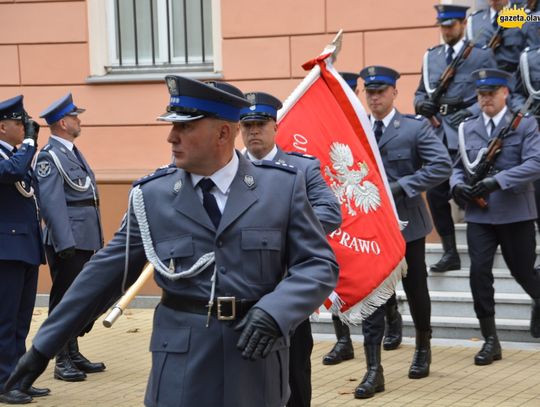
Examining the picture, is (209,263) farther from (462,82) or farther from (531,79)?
(462,82)

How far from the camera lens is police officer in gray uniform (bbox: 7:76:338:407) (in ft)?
12.5

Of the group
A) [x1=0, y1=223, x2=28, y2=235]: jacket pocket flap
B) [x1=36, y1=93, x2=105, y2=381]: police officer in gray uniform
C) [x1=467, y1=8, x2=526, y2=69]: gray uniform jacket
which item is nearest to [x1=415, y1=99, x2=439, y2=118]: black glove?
[x1=467, y1=8, x2=526, y2=69]: gray uniform jacket

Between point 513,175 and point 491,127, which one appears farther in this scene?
point 491,127

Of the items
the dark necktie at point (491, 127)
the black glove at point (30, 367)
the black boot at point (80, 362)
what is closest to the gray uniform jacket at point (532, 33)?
the dark necktie at point (491, 127)

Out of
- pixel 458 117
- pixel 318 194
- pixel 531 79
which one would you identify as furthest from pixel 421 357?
pixel 531 79

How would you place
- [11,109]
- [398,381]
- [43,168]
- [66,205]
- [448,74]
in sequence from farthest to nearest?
[448,74] → [66,205] → [43,168] → [398,381] → [11,109]

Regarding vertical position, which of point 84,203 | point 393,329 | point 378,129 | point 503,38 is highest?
point 503,38

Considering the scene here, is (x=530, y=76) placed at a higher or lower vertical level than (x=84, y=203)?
higher

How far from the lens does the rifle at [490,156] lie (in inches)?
321

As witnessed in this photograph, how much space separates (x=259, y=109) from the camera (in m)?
6.32

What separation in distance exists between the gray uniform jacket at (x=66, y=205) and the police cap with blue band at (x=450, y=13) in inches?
144

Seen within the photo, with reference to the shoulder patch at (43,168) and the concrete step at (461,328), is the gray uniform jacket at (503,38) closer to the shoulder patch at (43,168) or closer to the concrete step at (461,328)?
the concrete step at (461,328)

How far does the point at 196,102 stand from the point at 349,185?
348cm

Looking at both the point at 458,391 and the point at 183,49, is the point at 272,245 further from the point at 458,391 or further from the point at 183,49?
the point at 183,49
